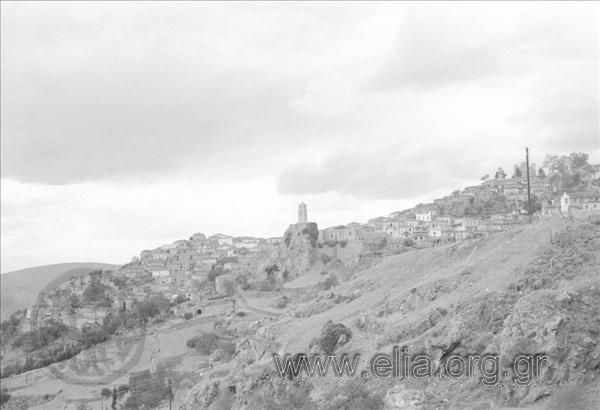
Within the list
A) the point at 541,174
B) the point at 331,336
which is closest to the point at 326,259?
the point at 541,174

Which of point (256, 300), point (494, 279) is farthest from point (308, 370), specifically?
point (256, 300)

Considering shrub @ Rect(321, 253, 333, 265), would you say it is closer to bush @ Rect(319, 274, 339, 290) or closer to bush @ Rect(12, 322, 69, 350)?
bush @ Rect(319, 274, 339, 290)

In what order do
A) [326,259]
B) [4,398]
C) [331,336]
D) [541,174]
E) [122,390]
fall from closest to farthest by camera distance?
[331,336]
[122,390]
[4,398]
[326,259]
[541,174]

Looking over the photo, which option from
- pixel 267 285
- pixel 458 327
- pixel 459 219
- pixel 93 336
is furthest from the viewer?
pixel 459 219

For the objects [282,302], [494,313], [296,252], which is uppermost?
[296,252]

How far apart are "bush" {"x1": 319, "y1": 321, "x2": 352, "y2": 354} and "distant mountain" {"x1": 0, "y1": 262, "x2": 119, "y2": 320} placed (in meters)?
77.4

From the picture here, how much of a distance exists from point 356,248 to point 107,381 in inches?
965

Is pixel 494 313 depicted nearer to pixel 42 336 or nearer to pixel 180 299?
pixel 180 299

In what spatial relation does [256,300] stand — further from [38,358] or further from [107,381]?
[38,358]

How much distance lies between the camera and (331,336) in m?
26.2

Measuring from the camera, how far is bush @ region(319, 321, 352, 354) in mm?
26016

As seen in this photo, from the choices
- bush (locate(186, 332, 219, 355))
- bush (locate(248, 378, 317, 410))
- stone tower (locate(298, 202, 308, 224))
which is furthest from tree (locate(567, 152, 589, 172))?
bush (locate(248, 378, 317, 410))

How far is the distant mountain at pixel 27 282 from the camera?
104 m

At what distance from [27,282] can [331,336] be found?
9586cm
